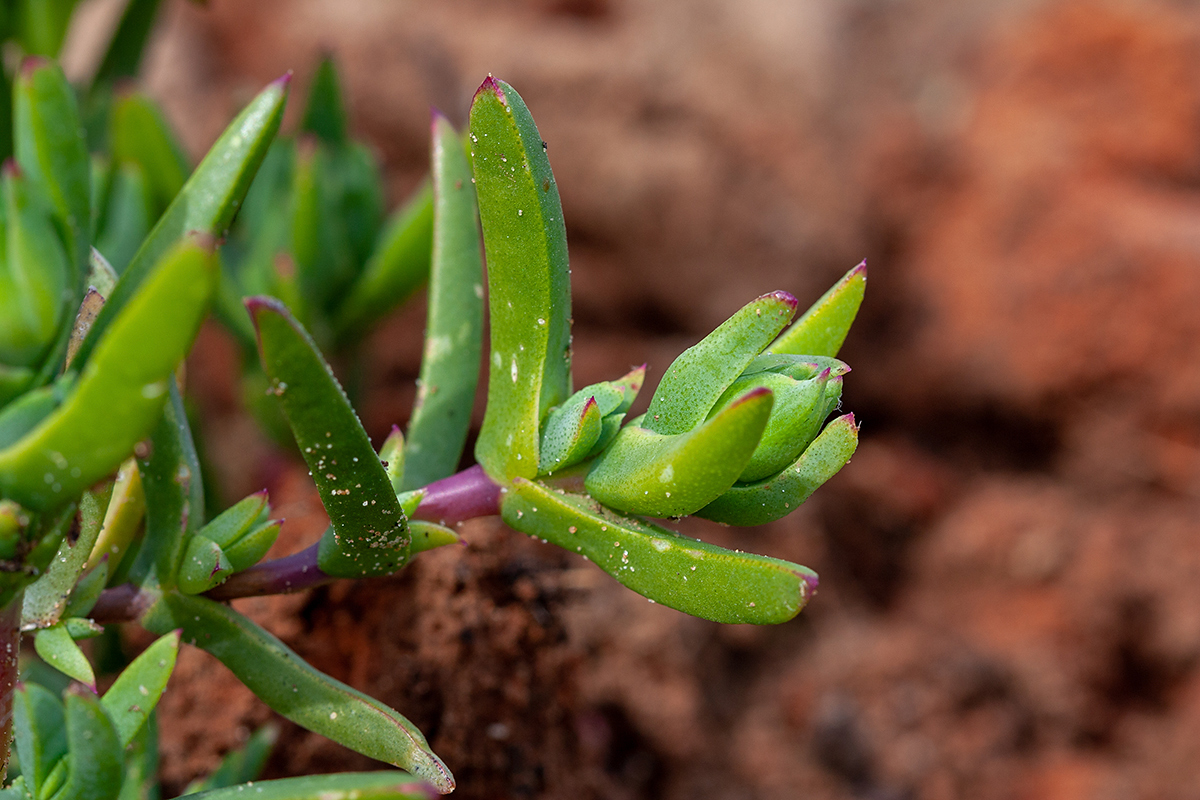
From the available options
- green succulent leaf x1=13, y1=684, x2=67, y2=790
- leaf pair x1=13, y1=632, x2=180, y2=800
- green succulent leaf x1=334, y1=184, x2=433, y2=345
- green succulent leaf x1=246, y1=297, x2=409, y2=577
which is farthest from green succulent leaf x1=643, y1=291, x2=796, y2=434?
green succulent leaf x1=334, y1=184, x2=433, y2=345

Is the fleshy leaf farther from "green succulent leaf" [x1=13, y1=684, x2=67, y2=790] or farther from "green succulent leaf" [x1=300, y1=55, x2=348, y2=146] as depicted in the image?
"green succulent leaf" [x1=300, y1=55, x2=348, y2=146]

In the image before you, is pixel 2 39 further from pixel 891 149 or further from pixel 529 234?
pixel 891 149

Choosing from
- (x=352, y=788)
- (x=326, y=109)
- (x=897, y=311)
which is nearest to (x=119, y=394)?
(x=352, y=788)

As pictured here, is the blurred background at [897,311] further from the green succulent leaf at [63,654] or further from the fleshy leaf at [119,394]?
the fleshy leaf at [119,394]

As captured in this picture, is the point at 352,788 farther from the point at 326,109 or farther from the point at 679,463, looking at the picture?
the point at 326,109

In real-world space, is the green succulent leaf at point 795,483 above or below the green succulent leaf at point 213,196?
below

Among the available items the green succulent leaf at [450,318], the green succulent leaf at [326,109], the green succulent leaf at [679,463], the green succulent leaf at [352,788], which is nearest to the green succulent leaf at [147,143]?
the green succulent leaf at [326,109]
